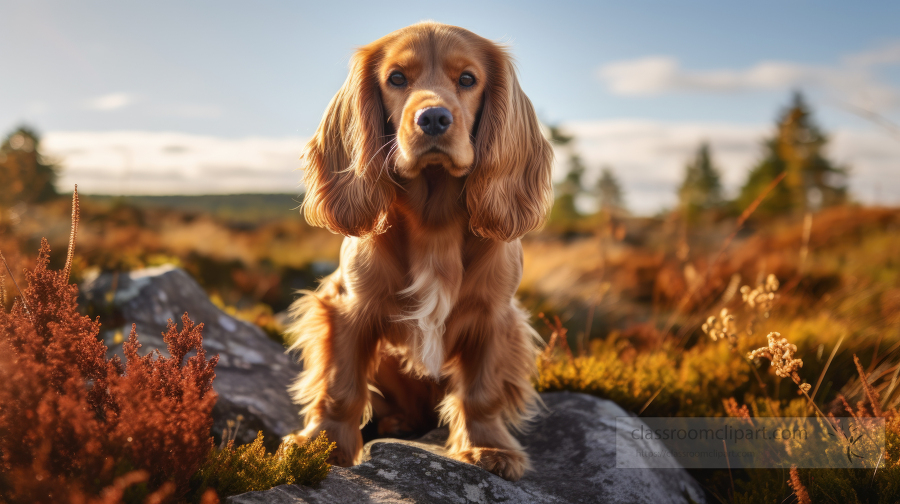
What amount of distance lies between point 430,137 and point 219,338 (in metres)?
2.45

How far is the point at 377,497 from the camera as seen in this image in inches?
73.7

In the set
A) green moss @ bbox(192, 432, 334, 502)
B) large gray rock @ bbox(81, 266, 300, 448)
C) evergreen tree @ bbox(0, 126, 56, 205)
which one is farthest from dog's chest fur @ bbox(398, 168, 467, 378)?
evergreen tree @ bbox(0, 126, 56, 205)

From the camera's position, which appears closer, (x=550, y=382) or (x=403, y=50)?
(x=403, y=50)

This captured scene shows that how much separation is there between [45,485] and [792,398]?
12.0 feet

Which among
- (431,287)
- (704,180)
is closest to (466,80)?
(431,287)

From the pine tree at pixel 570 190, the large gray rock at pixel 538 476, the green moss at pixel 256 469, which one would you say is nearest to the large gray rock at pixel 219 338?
the large gray rock at pixel 538 476

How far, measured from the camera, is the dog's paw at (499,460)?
2352 millimetres

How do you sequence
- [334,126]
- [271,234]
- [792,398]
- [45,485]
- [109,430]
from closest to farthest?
1. [45,485]
2. [109,430]
3. [334,126]
4. [792,398]
5. [271,234]

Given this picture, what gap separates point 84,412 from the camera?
4.58 feet

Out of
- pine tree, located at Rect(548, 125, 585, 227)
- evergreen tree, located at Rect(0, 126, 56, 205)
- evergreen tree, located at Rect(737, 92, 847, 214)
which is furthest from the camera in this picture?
pine tree, located at Rect(548, 125, 585, 227)

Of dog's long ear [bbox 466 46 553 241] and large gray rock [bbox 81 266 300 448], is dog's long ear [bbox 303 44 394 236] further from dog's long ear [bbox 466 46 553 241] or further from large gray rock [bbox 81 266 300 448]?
large gray rock [bbox 81 266 300 448]

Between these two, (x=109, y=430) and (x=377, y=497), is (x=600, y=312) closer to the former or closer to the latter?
(x=377, y=497)

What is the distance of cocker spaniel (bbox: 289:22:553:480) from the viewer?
2.33 metres

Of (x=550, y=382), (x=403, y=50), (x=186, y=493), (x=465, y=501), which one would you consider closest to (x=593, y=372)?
(x=550, y=382)
